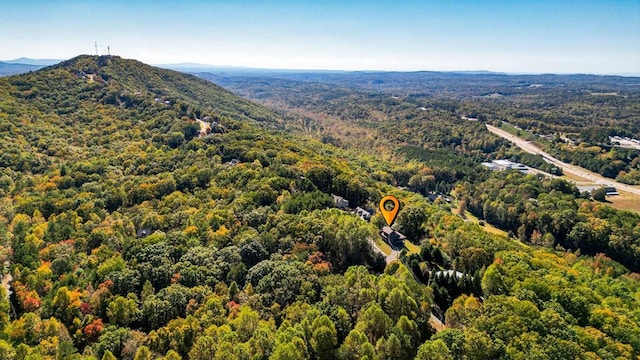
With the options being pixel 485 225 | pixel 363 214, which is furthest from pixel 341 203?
pixel 485 225

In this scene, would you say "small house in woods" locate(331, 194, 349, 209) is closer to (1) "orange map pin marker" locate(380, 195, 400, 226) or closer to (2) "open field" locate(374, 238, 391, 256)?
(1) "orange map pin marker" locate(380, 195, 400, 226)

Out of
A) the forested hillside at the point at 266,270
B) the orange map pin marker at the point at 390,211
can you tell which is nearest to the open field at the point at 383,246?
the forested hillside at the point at 266,270

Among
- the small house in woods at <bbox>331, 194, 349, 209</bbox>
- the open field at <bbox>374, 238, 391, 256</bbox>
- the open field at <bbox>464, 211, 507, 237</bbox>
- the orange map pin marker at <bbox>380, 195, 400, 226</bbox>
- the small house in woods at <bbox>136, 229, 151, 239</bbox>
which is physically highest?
the orange map pin marker at <bbox>380, 195, 400, 226</bbox>

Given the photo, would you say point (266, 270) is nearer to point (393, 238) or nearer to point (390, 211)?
point (393, 238)

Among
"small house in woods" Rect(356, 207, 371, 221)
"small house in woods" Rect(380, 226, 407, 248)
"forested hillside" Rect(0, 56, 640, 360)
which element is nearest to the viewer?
"forested hillside" Rect(0, 56, 640, 360)

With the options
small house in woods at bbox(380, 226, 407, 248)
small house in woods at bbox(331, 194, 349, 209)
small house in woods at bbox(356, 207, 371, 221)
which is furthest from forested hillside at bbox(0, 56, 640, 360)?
small house in woods at bbox(331, 194, 349, 209)

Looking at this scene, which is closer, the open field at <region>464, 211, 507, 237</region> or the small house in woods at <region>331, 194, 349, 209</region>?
the small house in woods at <region>331, 194, 349, 209</region>

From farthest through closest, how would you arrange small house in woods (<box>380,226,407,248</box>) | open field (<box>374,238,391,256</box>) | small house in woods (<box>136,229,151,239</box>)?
small house in woods (<box>136,229,151,239</box>) < small house in woods (<box>380,226,407,248</box>) < open field (<box>374,238,391,256</box>)
